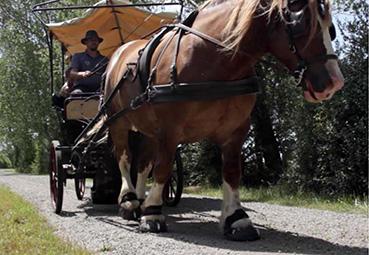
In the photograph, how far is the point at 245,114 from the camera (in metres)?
5.52

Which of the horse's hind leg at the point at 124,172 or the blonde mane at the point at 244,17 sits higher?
the blonde mane at the point at 244,17

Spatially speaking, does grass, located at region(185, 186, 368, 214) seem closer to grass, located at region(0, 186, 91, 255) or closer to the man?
the man

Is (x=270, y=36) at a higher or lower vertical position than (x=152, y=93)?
higher

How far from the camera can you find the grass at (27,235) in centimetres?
483

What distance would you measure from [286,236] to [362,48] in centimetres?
517

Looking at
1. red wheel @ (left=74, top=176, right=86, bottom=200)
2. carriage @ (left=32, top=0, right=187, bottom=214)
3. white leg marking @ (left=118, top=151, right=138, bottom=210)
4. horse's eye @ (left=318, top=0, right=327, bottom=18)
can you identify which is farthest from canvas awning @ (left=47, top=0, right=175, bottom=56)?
horse's eye @ (left=318, top=0, right=327, bottom=18)

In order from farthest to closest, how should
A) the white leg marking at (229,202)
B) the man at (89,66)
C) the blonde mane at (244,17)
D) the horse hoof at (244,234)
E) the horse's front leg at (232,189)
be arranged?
the man at (89,66) < the white leg marking at (229,202) < the horse's front leg at (232,189) < the horse hoof at (244,234) < the blonde mane at (244,17)

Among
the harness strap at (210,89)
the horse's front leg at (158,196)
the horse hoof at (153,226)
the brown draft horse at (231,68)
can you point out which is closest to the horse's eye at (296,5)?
the brown draft horse at (231,68)

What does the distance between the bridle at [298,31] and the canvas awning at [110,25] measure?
4.28 m

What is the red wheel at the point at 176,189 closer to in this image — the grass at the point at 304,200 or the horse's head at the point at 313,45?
the grass at the point at 304,200

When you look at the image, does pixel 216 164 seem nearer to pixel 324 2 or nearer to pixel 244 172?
pixel 244 172

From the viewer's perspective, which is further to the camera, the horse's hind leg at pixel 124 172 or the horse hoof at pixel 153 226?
the horse's hind leg at pixel 124 172

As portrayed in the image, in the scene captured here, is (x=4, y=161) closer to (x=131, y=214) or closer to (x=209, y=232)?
(x=131, y=214)

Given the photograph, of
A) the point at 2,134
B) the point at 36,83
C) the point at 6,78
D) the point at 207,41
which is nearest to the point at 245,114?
the point at 207,41
